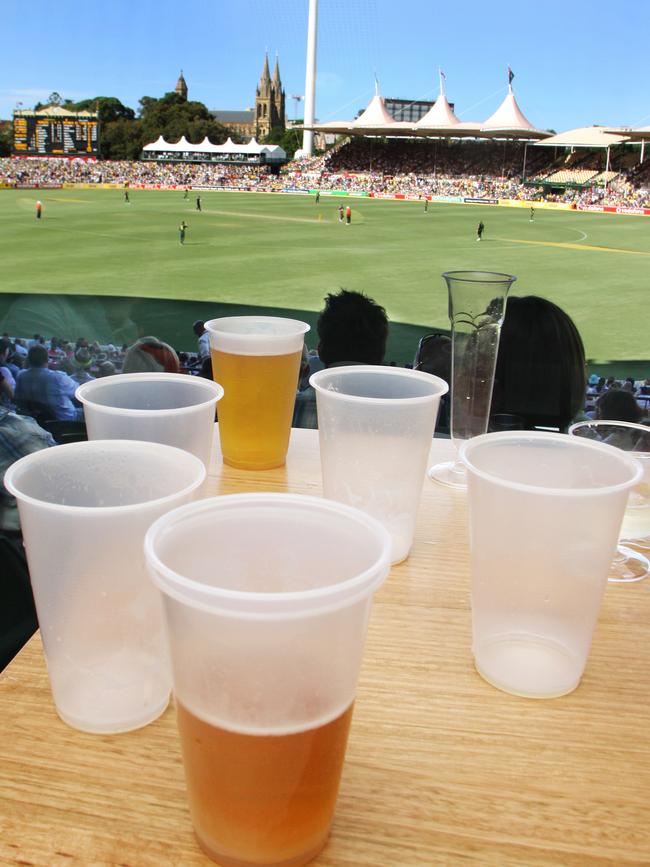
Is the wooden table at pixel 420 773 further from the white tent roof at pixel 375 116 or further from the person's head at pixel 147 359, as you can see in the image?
the white tent roof at pixel 375 116

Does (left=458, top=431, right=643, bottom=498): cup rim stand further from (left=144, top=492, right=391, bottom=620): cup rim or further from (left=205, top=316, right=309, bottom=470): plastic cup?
(left=205, top=316, right=309, bottom=470): plastic cup

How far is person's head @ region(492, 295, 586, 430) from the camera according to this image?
179 centimetres

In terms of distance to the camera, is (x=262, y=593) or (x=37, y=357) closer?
(x=262, y=593)

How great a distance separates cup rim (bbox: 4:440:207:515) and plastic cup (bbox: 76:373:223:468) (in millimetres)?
161

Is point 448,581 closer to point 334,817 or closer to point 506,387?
point 334,817

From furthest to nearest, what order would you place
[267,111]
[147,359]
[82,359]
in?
[267,111], [82,359], [147,359]

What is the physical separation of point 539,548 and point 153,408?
462 millimetres

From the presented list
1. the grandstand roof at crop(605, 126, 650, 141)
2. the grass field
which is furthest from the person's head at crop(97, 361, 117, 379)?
the grandstand roof at crop(605, 126, 650, 141)

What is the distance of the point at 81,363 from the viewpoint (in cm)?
300

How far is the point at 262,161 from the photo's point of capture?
29734 millimetres

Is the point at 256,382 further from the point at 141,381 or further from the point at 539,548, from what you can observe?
the point at 539,548

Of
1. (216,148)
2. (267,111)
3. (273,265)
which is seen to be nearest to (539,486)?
(273,265)

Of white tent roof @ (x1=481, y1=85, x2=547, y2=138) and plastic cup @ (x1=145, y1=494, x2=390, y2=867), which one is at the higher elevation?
white tent roof @ (x1=481, y1=85, x2=547, y2=138)

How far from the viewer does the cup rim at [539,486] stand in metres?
0.51
